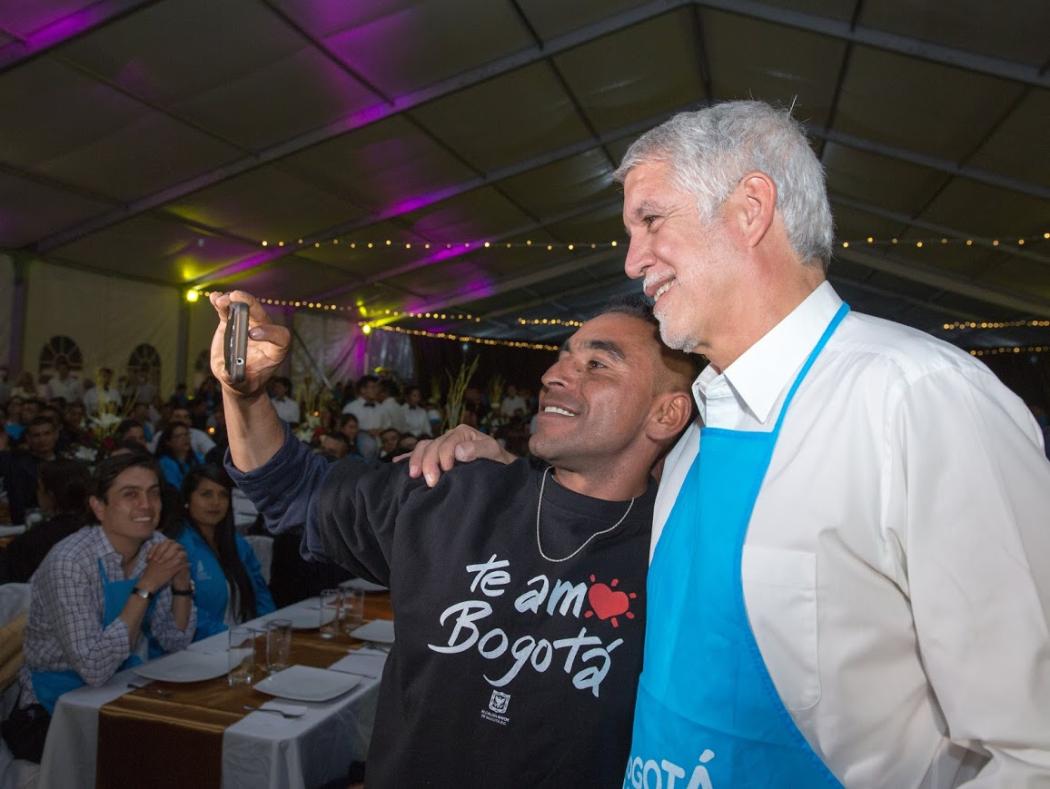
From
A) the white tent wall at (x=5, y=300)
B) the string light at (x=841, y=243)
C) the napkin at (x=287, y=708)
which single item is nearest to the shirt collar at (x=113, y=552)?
the napkin at (x=287, y=708)

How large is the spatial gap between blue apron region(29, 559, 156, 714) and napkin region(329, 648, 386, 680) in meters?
0.66

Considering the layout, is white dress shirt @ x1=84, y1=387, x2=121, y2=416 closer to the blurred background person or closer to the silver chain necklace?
the blurred background person

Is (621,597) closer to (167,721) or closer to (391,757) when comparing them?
(391,757)

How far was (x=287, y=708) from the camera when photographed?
2.24m

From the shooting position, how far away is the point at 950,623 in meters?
0.81

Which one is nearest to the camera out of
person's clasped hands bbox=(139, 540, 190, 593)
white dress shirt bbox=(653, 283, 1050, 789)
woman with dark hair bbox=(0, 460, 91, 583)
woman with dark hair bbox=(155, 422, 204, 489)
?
white dress shirt bbox=(653, 283, 1050, 789)

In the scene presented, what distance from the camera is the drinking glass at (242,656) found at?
2.41 meters

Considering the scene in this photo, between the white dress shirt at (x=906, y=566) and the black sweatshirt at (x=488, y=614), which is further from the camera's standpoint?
the black sweatshirt at (x=488, y=614)

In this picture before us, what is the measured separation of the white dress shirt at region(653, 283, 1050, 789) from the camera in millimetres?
786

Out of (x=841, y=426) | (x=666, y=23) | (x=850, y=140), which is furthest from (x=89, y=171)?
(x=841, y=426)

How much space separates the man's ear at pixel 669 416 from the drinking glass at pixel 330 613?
5.95 feet

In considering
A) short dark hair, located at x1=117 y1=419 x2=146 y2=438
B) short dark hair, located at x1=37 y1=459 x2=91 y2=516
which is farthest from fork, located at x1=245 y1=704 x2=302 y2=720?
short dark hair, located at x1=117 y1=419 x2=146 y2=438

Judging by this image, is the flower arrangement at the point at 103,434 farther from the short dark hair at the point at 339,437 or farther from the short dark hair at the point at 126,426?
the short dark hair at the point at 339,437

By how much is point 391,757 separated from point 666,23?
8192 millimetres
